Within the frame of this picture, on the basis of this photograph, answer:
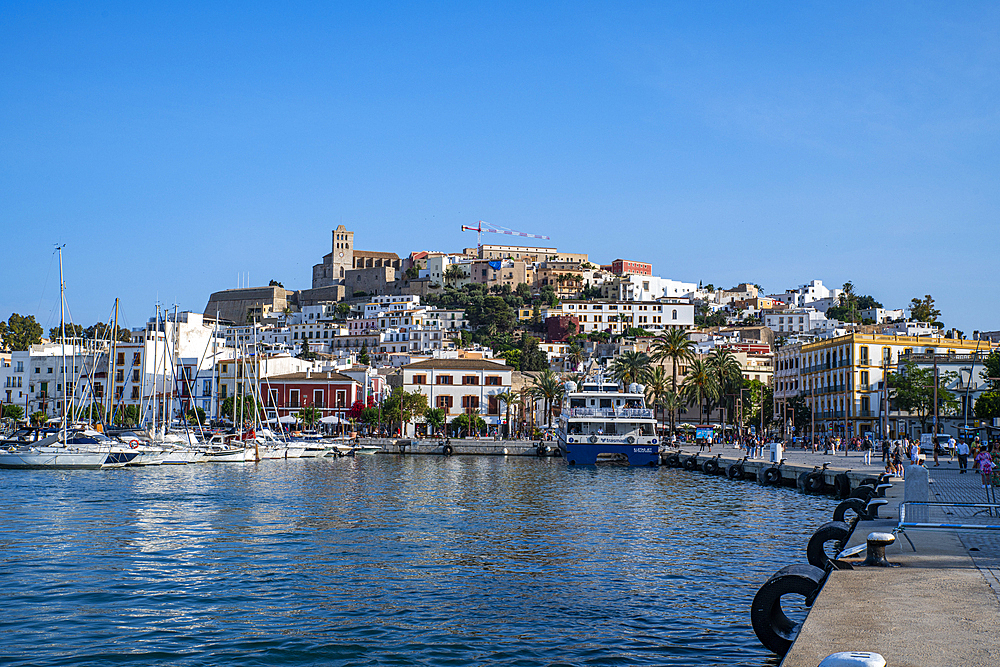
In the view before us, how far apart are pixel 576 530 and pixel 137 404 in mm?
78940

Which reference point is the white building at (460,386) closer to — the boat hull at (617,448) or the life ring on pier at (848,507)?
the boat hull at (617,448)

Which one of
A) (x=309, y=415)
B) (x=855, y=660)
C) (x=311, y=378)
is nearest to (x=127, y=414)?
(x=309, y=415)

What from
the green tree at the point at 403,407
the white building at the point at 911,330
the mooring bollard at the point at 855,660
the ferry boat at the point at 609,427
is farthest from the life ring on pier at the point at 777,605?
the white building at the point at 911,330

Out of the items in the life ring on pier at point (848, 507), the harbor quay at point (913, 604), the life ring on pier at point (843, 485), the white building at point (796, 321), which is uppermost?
the white building at point (796, 321)

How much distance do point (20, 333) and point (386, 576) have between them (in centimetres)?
12250

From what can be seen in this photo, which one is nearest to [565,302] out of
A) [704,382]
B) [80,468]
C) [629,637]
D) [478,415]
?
[478,415]

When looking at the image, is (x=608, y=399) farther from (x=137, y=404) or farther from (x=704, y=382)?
(x=137, y=404)

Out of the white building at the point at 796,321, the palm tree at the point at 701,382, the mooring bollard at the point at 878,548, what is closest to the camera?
the mooring bollard at the point at 878,548

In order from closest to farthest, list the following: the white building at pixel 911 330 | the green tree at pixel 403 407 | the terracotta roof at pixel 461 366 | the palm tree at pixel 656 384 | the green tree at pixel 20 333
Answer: the palm tree at pixel 656 384 → the green tree at pixel 403 407 → the terracotta roof at pixel 461 366 → the white building at pixel 911 330 → the green tree at pixel 20 333

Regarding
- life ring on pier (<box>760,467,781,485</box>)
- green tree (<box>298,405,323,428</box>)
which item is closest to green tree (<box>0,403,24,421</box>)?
green tree (<box>298,405,323,428</box>)

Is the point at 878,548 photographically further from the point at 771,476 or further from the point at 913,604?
the point at 771,476

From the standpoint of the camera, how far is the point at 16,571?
19.1m

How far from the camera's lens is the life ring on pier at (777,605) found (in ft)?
40.8

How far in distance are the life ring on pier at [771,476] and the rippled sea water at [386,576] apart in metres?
7.74
